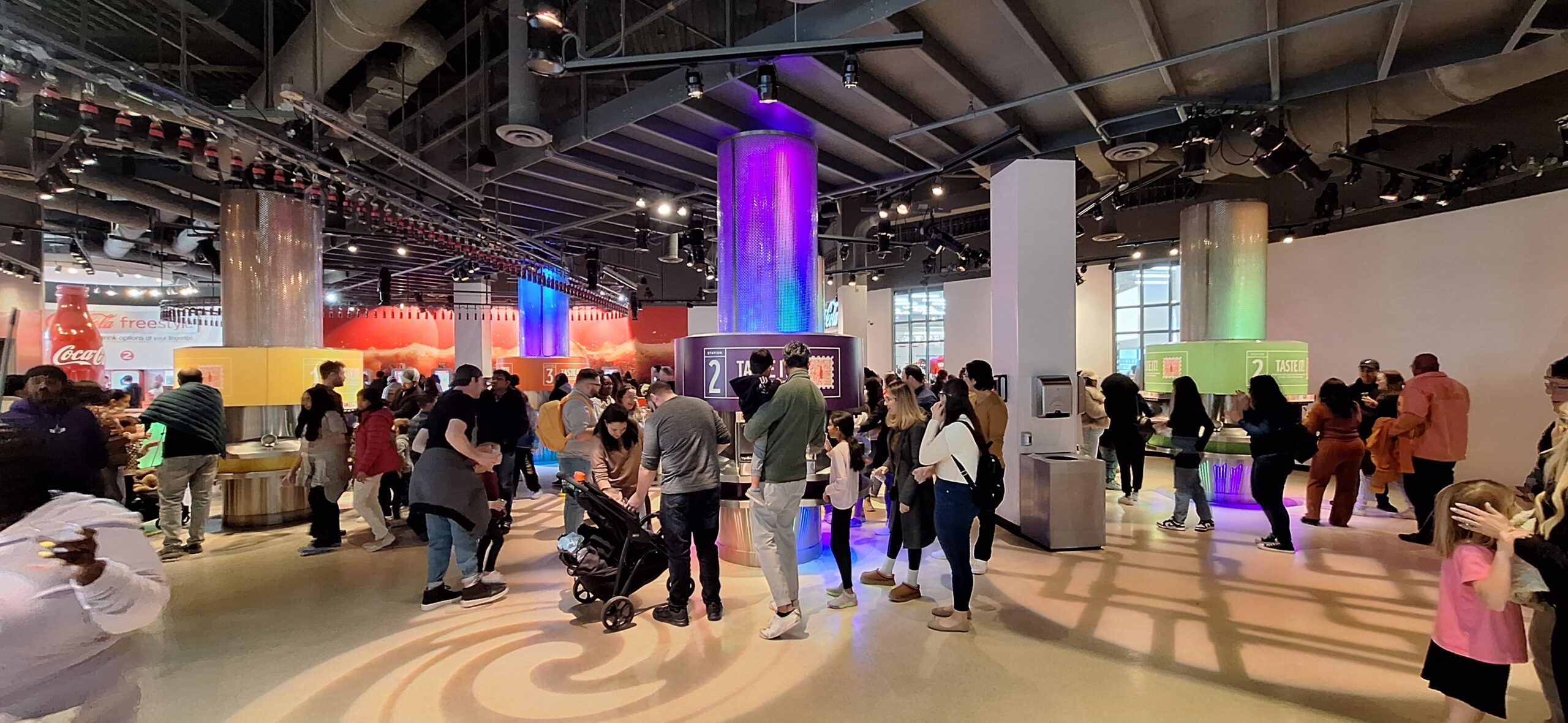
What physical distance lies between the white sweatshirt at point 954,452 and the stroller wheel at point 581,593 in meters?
2.37

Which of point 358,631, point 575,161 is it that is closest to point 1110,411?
point 575,161

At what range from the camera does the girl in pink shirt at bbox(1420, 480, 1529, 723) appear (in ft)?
7.56

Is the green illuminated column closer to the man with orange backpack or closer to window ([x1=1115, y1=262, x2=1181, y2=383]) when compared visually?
window ([x1=1115, y1=262, x2=1181, y2=383])

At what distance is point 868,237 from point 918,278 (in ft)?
16.4

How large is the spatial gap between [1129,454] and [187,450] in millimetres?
9183

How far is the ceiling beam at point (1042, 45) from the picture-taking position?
4.40 metres

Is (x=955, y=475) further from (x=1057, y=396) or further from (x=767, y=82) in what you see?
(x=767, y=82)

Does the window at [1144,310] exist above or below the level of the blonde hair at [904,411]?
above

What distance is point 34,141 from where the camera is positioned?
177 inches

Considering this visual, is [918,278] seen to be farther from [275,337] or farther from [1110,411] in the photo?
[275,337]

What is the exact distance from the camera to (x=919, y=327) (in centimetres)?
1731

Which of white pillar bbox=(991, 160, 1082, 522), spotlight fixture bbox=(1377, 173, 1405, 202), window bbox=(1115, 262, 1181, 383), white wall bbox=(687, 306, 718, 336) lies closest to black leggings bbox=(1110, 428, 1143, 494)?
white pillar bbox=(991, 160, 1082, 522)

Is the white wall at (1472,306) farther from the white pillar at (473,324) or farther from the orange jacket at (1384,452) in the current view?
the white pillar at (473,324)

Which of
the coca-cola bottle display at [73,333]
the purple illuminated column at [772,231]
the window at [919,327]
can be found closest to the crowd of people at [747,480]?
the purple illuminated column at [772,231]
